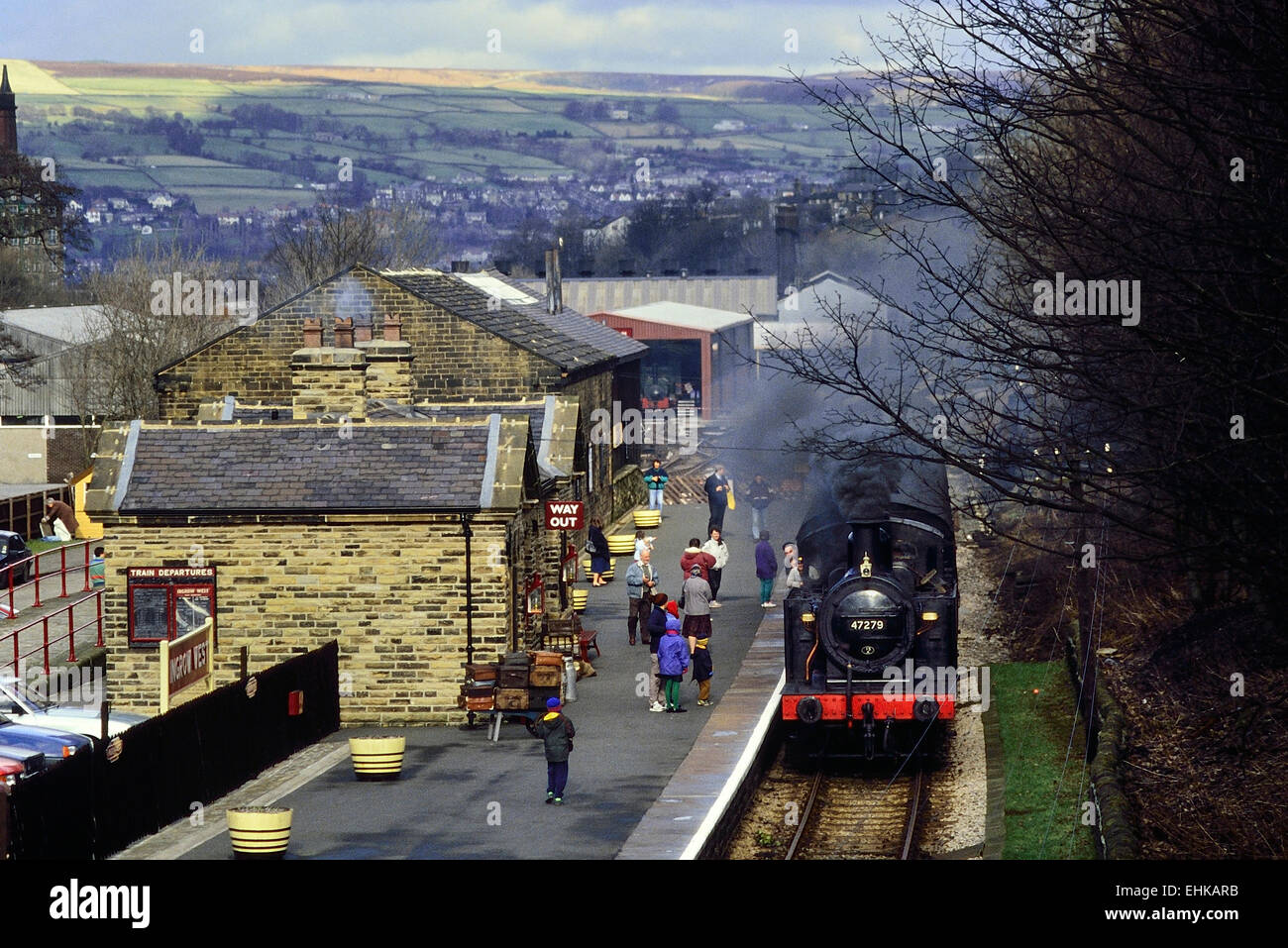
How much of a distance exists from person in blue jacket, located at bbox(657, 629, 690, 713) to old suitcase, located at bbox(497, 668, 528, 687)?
1.88m

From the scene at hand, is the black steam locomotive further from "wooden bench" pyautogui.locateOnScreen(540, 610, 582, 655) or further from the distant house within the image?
the distant house

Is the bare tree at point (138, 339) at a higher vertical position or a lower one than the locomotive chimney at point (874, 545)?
higher

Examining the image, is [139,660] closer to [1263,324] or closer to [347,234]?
[1263,324]

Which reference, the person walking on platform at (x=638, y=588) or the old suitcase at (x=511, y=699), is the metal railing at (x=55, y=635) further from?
the person walking on platform at (x=638, y=588)

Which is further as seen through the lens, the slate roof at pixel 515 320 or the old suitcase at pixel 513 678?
the slate roof at pixel 515 320

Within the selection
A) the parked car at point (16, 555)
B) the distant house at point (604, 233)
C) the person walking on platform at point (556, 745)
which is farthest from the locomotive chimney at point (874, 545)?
the distant house at point (604, 233)

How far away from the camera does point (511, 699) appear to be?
853 inches

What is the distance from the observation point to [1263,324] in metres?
12.7

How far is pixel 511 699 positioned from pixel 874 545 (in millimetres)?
4814

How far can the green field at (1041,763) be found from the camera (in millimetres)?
17234

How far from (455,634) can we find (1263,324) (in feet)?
40.4

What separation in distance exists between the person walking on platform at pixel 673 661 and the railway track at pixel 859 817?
2.17 meters

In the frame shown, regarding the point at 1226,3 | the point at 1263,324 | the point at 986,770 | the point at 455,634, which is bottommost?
the point at 986,770
